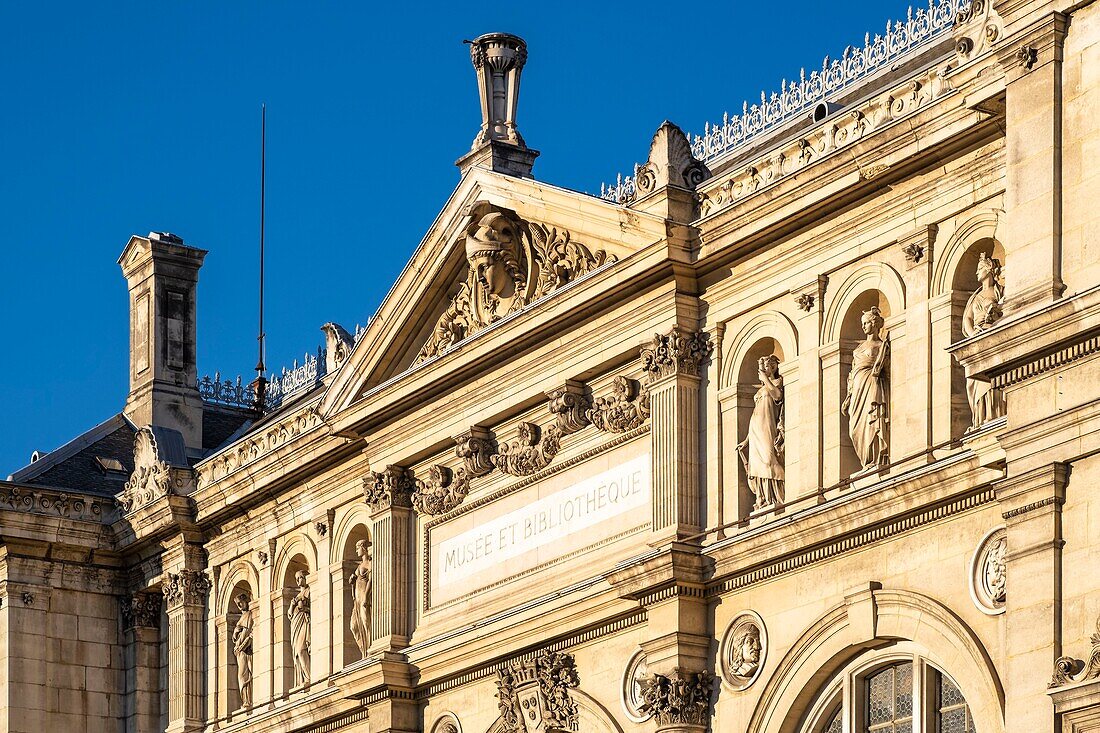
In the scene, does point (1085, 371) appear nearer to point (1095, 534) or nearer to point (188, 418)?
point (1095, 534)

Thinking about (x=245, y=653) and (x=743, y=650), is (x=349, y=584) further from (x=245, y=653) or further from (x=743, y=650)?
(x=743, y=650)

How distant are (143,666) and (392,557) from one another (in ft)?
30.5

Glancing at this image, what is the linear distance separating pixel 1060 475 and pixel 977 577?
272 centimetres

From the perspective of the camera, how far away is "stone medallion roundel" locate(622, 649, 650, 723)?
33281mm

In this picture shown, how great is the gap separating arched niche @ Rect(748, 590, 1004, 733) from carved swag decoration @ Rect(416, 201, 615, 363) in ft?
23.3

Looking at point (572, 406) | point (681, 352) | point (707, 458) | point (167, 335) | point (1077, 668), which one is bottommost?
point (1077, 668)

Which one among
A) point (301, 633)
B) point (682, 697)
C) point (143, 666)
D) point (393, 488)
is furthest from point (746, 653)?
point (143, 666)

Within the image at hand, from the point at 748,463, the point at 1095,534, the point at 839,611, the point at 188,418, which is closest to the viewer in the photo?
the point at 1095,534

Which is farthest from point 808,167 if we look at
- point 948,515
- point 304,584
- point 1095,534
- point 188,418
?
point 188,418

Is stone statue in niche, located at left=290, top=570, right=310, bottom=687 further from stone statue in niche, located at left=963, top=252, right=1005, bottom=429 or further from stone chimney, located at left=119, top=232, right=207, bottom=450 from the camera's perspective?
stone statue in niche, located at left=963, top=252, right=1005, bottom=429

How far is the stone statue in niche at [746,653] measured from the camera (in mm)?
31750

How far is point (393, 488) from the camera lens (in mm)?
39125

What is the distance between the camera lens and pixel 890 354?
3036 cm

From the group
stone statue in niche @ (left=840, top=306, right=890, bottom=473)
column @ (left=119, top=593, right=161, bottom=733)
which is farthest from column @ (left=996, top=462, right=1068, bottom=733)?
column @ (left=119, top=593, right=161, bottom=733)
